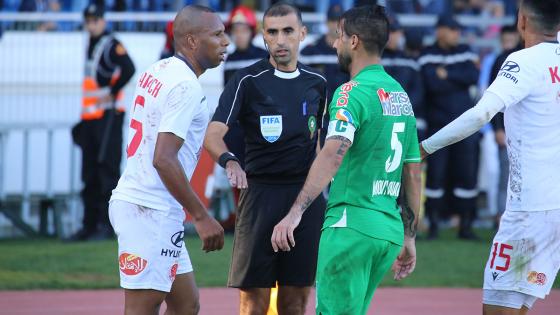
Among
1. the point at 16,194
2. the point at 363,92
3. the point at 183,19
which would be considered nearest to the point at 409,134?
the point at 363,92

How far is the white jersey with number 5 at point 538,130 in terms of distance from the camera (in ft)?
21.9

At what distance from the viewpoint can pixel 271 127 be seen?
7996mm

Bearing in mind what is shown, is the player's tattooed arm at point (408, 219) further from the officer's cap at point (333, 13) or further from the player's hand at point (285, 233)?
the officer's cap at point (333, 13)

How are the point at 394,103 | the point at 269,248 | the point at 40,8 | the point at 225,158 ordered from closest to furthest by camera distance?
1. the point at 394,103
2. the point at 225,158
3. the point at 269,248
4. the point at 40,8

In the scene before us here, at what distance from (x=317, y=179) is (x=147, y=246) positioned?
3.58ft

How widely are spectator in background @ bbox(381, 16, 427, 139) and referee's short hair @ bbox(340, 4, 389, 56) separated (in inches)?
303

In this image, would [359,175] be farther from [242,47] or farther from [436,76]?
[436,76]

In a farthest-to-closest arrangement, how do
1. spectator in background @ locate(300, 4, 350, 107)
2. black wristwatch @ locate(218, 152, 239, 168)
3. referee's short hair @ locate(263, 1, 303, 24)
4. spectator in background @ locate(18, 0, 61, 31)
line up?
spectator in background @ locate(18, 0, 61, 31) → spectator in background @ locate(300, 4, 350, 107) → referee's short hair @ locate(263, 1, 303, 24) → black wristwatch @ locate(218, 152, 239, 168)

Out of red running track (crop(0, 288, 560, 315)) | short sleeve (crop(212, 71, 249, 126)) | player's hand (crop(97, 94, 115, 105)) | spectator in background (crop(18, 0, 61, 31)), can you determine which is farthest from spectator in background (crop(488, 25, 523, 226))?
short sleeve (crop(212, 71, 249, 126))

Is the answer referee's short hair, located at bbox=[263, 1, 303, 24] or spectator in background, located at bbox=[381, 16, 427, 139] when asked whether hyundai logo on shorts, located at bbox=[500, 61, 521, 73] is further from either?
spectator in background, located at bbox=[381, 16, 427, 139]

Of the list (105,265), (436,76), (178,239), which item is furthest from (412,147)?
(436,76)

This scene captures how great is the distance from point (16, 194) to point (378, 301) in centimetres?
574

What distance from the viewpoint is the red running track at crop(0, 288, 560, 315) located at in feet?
33.4

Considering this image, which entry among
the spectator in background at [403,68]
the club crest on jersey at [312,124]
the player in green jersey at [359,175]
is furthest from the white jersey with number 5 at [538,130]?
the spectator in background at [403,68]
